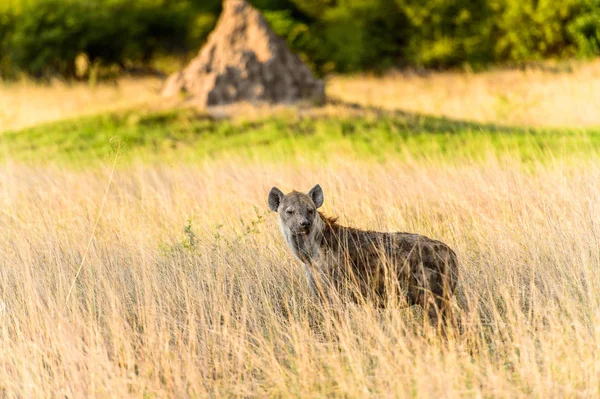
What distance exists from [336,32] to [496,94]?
565 inches

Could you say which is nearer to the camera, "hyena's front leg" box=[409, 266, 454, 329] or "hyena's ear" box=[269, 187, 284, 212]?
"hyena's front leg" box=[409, 266, 454, 329]

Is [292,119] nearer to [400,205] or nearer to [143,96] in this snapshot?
[143,96]

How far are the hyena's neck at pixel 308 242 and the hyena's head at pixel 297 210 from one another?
0.11 feet

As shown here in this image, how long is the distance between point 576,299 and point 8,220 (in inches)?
225

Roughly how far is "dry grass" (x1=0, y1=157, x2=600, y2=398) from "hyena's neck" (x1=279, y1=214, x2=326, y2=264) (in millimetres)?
451

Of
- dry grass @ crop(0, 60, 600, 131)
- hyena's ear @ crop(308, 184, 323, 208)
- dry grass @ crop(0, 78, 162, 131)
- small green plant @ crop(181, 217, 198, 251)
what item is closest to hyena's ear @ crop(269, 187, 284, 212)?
hyena's ear @ crop(308, 184, 323, 208)

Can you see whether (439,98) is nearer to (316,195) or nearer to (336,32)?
(336,32)

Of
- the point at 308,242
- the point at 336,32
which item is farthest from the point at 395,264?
the point at 336,32

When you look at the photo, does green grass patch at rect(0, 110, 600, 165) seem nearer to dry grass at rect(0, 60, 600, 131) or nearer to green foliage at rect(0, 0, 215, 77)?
dry grass at rect(0, 60, 600, 131)

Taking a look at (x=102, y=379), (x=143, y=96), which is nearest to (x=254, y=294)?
(x=102, y=379)

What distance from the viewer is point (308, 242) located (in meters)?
A: 5.48

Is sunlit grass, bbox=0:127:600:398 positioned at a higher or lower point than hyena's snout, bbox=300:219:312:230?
lower

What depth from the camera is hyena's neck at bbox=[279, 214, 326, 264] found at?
5.47 m

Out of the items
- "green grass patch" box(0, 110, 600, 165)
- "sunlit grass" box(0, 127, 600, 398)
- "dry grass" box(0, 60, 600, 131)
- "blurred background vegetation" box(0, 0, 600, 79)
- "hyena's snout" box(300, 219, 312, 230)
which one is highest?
"blurred background vegetation" box(0, 0, 600, 79)
